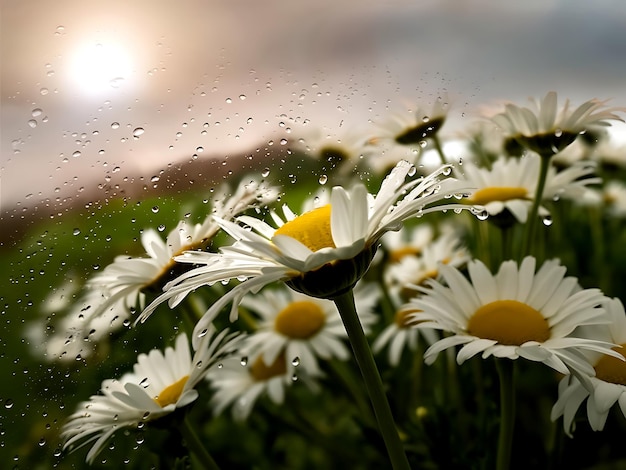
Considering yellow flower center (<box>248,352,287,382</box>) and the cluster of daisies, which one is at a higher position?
the cluster of daisies

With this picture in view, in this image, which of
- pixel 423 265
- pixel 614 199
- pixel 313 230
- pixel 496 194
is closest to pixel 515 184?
pixel 496 194

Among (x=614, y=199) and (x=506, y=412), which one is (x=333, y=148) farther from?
(x=614, y=199)

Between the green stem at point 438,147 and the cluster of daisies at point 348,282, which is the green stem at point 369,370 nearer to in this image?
the cluster of daisies at point 348,282

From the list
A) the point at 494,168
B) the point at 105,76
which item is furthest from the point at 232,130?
the point at 494,168

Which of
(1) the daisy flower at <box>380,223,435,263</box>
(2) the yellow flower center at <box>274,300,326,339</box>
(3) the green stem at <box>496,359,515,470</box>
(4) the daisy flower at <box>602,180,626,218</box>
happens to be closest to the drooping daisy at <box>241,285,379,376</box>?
(2) the yellow flower center at <box>274,300,326,339</box>

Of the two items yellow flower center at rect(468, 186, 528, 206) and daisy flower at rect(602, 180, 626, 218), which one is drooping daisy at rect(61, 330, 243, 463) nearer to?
yellow flower center at rect(468, 186, 528, 206)

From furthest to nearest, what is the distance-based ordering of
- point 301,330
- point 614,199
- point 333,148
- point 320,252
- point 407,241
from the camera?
point 614,199 < point 407,241 < point 301,330 < point 333,148 < point 320,252
